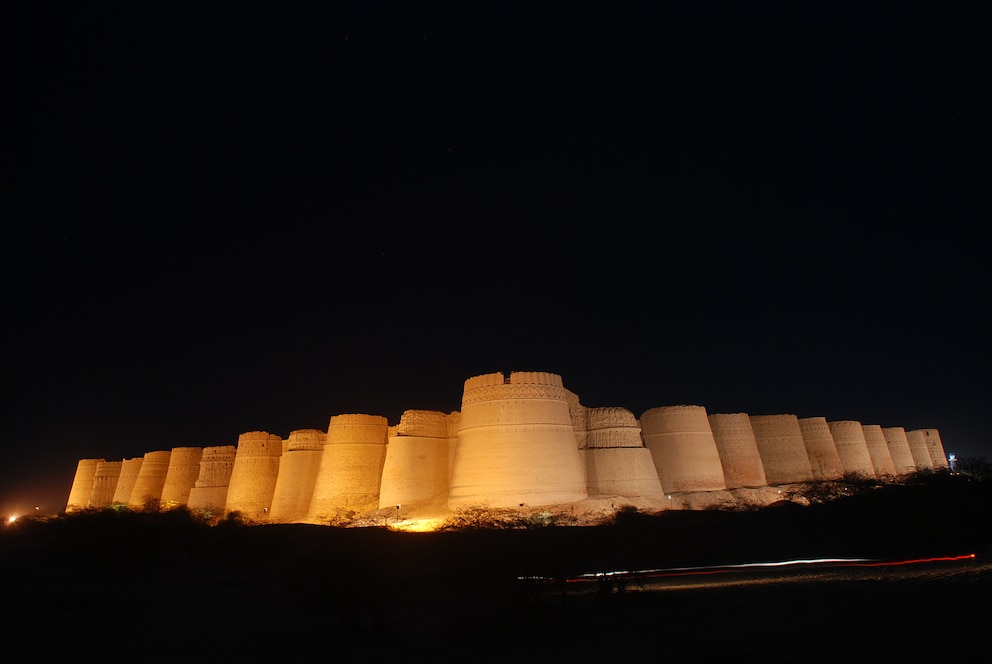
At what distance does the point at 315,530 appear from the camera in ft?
57.1

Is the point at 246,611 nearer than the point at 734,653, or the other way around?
the point at 734,653

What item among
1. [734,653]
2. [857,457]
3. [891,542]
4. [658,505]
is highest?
[857,457]

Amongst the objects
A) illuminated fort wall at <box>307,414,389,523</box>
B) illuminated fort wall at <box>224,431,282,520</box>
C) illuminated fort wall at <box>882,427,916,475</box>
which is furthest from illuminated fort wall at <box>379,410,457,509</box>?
illuminated fort wall at <box>882,427,916,475</box>

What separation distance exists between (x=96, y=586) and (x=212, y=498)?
2223 centimetres

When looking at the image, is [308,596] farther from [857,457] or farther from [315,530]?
[857,457]

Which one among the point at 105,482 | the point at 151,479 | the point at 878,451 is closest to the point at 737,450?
the point at 878,451

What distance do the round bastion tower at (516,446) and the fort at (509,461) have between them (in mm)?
36

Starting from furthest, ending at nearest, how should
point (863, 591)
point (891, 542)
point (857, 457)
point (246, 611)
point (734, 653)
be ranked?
point (857, 457) < point (891, 542) < point (246, 611) < point (863, 591) < point (734, 653)

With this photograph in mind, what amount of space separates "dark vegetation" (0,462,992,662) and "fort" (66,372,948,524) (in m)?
2.73

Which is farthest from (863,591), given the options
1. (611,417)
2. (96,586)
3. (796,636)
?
(611,417)

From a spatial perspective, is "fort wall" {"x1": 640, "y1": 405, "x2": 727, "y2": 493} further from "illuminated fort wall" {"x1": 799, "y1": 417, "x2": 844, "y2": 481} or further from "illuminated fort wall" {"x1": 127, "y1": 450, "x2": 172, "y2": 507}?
"illuminated fort wall" {"x1": 127, "y1": 450, "x2": 172, "y2": 507}

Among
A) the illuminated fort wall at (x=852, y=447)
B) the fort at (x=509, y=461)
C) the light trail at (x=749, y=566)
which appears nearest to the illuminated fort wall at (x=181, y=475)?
the fort at (x=509, y=461)

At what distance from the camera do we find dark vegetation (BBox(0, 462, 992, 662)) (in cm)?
676

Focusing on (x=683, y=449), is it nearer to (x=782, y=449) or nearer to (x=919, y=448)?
(x=782, y=449)
